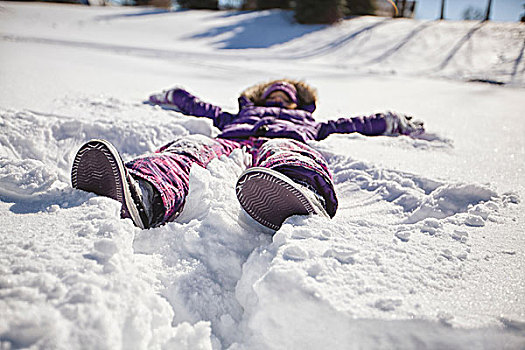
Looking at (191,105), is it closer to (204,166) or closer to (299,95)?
(299,95)

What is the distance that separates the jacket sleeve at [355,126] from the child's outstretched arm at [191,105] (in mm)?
533

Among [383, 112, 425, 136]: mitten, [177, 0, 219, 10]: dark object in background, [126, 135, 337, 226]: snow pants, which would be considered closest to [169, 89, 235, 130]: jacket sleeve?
[126, 135, 337, 226]: snow pants

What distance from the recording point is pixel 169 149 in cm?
132

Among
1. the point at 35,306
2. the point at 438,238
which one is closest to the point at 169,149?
the point at 35,306

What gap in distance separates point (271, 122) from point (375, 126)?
0.66m

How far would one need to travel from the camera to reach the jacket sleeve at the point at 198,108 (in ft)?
6.71

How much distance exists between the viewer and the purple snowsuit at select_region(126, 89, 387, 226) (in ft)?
3.62

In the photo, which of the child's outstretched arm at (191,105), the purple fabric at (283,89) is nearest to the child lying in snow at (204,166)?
the child's outstretched arm at (191,105)

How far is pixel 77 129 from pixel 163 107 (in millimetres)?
667

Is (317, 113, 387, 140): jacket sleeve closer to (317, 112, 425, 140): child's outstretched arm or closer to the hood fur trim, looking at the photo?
(317, 112, 425, 140): child's outstretched arm

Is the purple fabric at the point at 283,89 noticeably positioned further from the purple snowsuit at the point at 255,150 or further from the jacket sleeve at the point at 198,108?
the jacket sleeve at the point at 198,108

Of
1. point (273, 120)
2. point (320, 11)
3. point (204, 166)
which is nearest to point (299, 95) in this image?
point (273, 120)

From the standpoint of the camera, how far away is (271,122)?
67.7 inches

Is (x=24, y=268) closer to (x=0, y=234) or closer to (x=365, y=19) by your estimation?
(x=0, y=234)
